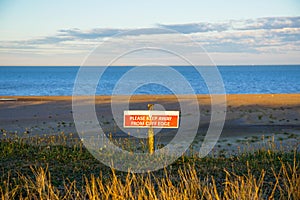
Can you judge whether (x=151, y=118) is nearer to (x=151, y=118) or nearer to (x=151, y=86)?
(x=151, y=118)

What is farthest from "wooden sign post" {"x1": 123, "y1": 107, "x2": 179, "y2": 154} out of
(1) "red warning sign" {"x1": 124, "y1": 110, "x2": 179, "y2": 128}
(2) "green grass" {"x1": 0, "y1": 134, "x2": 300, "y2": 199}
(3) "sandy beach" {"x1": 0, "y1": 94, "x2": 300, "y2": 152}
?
(3) "sandy beach" {"x1": 0, "y1": 94, "x2": 300, "y2": 152}

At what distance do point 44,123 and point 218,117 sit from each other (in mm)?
6884

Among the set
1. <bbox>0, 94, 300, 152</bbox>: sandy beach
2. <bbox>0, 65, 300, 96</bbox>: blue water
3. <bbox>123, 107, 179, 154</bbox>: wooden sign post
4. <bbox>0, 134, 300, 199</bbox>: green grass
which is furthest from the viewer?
<bbox>0, 65, 300, 96</bbox>: blue water

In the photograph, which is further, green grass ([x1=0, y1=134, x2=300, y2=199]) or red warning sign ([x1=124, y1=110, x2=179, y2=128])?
red warning sign ([x1=124, y1=110, x2=179, y2=128])

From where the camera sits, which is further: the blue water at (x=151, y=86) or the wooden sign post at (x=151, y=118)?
the blue water at (x=151, y=86)

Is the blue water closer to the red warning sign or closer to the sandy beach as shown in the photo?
the sandy beach

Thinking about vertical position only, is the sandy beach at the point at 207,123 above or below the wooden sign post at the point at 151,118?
below

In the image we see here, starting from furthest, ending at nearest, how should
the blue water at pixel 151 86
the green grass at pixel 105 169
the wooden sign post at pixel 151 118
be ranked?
the blue water at pixel 151 86, the wooden sign post at pixel 151 118, the green grass at pixel 105 169

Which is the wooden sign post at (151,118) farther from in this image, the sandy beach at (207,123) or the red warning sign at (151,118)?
the sandy beach at (207,123)

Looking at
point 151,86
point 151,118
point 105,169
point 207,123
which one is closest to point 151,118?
point 151,118

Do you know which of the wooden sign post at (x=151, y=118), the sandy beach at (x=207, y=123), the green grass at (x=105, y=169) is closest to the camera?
the green grass at (x=105, y=169)

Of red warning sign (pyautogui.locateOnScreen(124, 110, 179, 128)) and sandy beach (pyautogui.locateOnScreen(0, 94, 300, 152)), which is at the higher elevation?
red warning sign (pyautogui.locateOnScreen(124, 110, 179, 128))

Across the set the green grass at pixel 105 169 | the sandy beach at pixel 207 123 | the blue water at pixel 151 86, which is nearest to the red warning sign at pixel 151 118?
the green grass at pixel 105 169

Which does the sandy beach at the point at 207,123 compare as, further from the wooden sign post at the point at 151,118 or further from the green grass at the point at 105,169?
the wooden sign post at the point at 151,118
